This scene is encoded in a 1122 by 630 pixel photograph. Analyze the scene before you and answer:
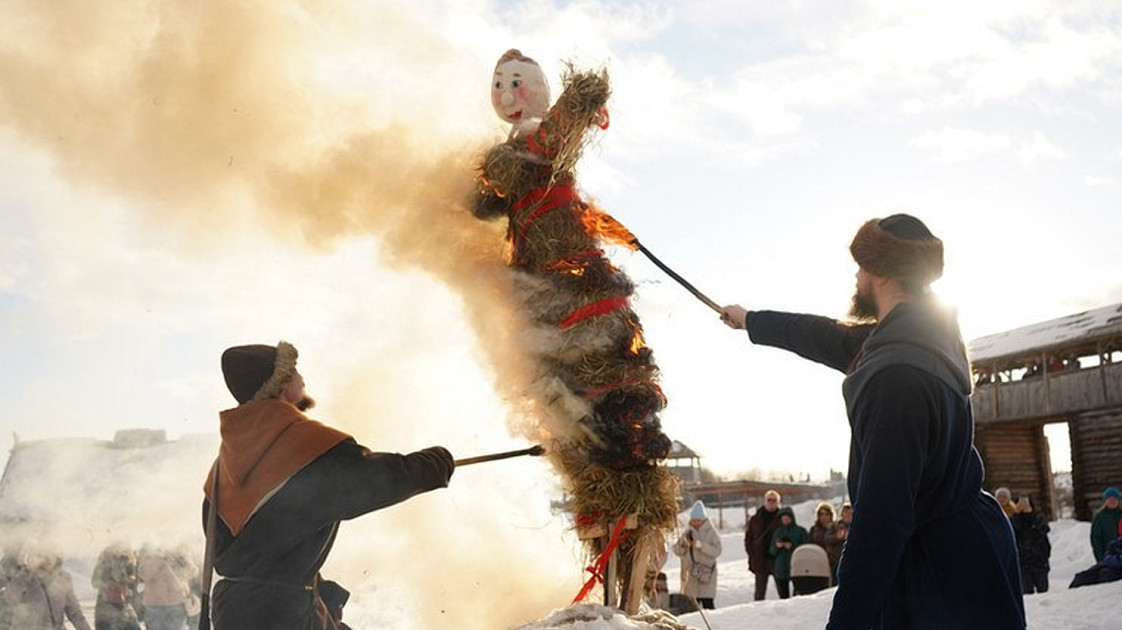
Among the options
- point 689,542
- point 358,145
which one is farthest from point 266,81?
point 689,542

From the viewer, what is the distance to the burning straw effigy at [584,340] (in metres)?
4.24

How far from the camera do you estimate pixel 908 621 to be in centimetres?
225

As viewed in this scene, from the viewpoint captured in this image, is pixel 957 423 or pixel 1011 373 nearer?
pixel 957 423

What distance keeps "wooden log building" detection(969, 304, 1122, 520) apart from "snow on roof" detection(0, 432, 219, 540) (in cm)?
1777

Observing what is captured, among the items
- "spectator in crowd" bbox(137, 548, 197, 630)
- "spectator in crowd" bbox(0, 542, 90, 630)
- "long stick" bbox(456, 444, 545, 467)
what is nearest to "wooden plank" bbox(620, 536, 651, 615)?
"long stick" bbox(456, 444, 545, 467)

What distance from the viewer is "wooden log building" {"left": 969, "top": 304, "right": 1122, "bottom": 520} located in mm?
19156

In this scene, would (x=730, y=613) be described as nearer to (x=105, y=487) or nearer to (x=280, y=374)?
(x=280, y=374)

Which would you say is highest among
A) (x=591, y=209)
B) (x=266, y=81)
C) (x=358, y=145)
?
(x=266, y=81)

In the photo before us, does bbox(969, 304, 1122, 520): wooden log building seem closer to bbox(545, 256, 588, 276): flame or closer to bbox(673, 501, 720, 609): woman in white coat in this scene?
bbox(673, 501, 720, 609): woman in white coat

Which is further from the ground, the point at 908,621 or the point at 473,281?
the point at 473,281

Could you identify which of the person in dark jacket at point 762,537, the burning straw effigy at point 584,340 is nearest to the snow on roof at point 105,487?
the burning straw effigy at point 584,340

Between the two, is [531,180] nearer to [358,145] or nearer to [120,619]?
[358,145]

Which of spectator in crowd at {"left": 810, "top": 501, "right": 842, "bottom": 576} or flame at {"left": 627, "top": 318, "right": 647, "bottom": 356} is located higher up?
flame at {"left": 627, "top": 318, "right": 647, "bottom": 356}

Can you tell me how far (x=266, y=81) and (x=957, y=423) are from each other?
387cm
